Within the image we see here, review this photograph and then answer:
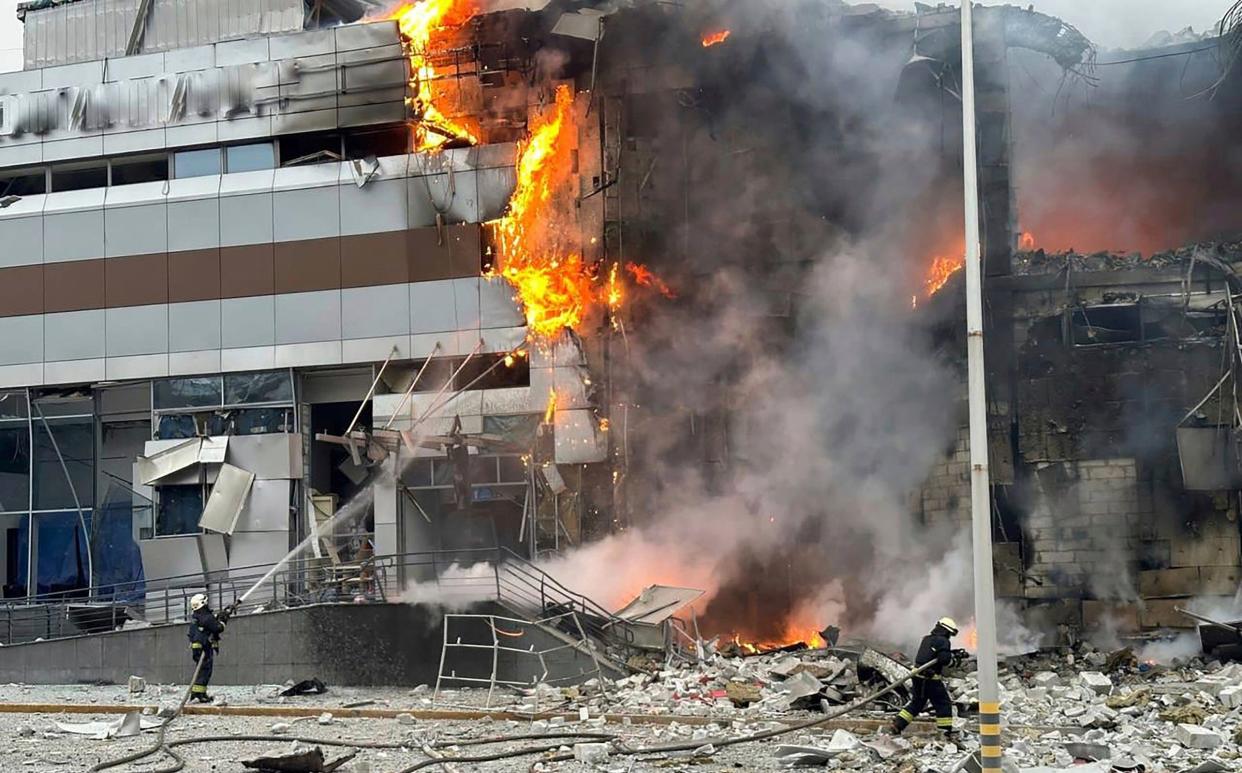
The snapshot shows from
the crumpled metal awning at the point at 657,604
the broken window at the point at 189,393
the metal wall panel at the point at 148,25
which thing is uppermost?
the metal wall panel at the point at 148,25

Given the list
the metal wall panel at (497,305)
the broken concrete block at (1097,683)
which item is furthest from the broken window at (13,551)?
the broken concrete block at (1097,683)

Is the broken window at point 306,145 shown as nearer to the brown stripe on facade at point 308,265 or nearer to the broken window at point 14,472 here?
the brown stripe on facade at point 308,265

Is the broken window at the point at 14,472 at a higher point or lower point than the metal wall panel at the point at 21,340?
lower

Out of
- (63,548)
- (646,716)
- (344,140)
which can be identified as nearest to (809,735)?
(646,716)

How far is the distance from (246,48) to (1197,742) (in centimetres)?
2400

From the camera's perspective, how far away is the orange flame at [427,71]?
99.0 ft

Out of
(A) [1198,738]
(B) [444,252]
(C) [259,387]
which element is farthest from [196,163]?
(A) [1198,738]

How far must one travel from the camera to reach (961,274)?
92.5 ft

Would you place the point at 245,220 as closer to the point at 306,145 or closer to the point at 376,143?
the point at 306,145

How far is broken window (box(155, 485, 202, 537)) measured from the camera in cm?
3098

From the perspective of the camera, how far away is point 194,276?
31.3m

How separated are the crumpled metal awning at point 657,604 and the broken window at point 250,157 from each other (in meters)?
12.9

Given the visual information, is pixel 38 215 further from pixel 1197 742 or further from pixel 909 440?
pixel 1197 742

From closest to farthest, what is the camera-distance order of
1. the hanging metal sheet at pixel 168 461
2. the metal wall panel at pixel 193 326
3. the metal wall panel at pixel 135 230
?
the hanging metal sheet at pixel 168 461, the metal wall panel at pixel 193 326, the metal wall panel at pixel 135 230
